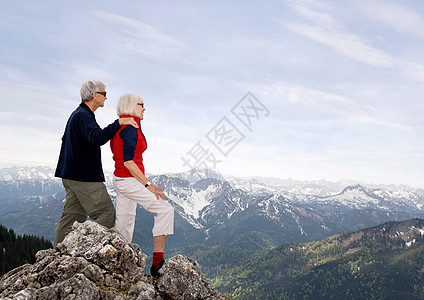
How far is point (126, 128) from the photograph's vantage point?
7938 mm

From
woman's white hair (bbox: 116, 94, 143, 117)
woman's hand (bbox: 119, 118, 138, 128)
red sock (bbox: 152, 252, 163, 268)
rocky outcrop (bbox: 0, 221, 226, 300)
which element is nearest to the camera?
rocky outcrop (bbox: 0, 221, 226, 300)

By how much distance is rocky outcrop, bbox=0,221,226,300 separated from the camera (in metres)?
6.79

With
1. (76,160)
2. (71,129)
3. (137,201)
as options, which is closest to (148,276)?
(137,201)

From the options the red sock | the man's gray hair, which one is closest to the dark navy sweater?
the man's gray hair

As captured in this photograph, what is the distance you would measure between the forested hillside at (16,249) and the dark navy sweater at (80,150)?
51.8 m

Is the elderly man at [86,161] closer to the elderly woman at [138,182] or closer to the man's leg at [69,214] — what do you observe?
the man's leg at [69,214]

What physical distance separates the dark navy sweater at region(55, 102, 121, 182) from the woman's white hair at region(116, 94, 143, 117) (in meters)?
0.58

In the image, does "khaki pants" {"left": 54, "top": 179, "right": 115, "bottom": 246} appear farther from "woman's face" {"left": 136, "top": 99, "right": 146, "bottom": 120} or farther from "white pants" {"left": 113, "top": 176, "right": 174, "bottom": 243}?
"woman's face" {"left": 136, "top": 99, "right": 146, "bottom": 120}

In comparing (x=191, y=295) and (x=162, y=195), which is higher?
(x=162, y=195)

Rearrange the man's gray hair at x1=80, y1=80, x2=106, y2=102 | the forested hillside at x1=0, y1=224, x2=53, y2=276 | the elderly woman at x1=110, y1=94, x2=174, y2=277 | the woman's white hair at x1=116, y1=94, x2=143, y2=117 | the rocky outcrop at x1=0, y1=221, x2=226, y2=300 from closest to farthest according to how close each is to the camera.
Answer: the rocky outcrop at x1=0, y1=221, x2=226, y2=300 → the elderly woman at x1=110, y1=94, x2=174, y2=277 → the woman's white hair at x1=116, y1=94, x2=143, y2=117 → the man's gray hair at x1=80, y1=80, x2=106, y2=102 → the forested hillside at x1=0, y1=224, x2=53, y2=276

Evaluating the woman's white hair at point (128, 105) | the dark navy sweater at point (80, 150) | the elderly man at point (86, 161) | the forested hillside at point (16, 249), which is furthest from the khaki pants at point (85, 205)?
the forested hillside at point (16, 249)

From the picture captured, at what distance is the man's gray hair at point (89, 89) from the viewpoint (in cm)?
855

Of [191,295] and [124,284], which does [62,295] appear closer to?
[124,284]

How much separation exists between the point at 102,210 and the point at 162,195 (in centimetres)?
197
